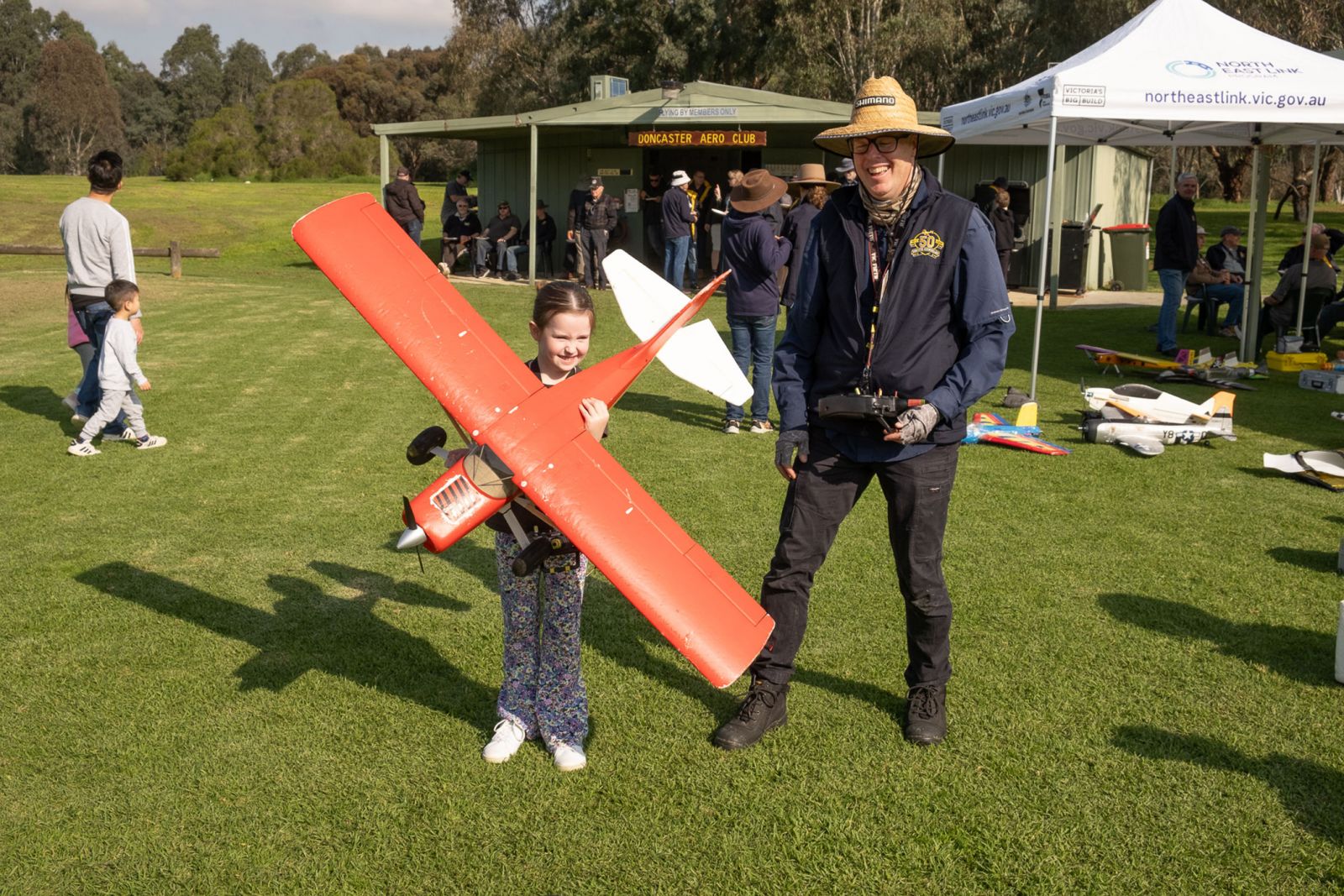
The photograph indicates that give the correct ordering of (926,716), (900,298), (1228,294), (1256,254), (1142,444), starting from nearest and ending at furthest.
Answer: (900,298) < (926,716) < (1142,444) < (1256,254) < (1228,294)

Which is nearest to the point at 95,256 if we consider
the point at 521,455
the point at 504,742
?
the point at 504,742

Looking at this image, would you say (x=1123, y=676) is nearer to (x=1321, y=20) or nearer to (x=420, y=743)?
(x=420, y=743)

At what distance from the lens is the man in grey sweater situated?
819 cm

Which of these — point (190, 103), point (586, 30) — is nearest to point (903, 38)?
point (586, 30)

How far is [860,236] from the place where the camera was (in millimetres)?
3791

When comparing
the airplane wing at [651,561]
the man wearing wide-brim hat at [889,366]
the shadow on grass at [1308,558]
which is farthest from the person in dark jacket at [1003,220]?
the airplane wing at [651,561]

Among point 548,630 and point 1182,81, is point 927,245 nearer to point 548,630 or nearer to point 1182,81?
point 548,630

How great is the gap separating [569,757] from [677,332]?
1709 mm

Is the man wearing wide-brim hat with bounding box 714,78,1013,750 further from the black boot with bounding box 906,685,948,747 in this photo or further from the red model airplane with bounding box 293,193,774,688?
the red model airplane with bounding box 293,193,774,688

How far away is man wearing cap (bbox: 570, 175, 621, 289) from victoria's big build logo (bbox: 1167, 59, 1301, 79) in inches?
446

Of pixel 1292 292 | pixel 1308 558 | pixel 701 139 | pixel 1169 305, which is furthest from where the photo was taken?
pixel 701 139

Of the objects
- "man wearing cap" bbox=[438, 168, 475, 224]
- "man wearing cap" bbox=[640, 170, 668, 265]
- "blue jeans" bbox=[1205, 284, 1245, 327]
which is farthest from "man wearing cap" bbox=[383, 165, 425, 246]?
"blue jeans" bbox=[1205, 284, 1245, 327]

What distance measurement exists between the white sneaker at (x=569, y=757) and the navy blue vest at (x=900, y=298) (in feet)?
4.85

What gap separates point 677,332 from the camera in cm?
445
